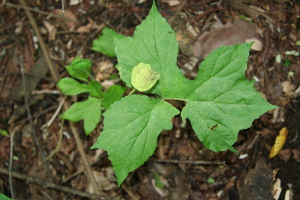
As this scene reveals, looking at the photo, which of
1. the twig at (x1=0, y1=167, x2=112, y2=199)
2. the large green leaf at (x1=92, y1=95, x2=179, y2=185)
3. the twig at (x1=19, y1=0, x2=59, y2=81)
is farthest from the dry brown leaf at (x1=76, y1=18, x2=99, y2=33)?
the twig at (x1=0, y1=167, x2=112, y2=199)

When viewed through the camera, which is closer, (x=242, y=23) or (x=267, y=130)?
(x=267, y=130)

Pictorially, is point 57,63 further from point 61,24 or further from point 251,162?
point 251,162

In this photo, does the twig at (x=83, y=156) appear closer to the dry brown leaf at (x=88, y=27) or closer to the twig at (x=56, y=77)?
the twig at (x=56, y=77)

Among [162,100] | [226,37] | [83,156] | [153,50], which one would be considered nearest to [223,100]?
[162,100]

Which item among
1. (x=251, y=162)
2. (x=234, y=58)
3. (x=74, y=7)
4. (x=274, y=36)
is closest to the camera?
(x=234, y=58)

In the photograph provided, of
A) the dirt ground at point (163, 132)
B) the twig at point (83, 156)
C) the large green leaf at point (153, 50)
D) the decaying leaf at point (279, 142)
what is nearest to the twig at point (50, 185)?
the dirt ground at point (163, 132)

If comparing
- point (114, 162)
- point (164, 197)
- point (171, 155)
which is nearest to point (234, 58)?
point (114, 162)

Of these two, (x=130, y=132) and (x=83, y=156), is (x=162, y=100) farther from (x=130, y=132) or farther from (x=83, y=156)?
(x=83, y=156)
